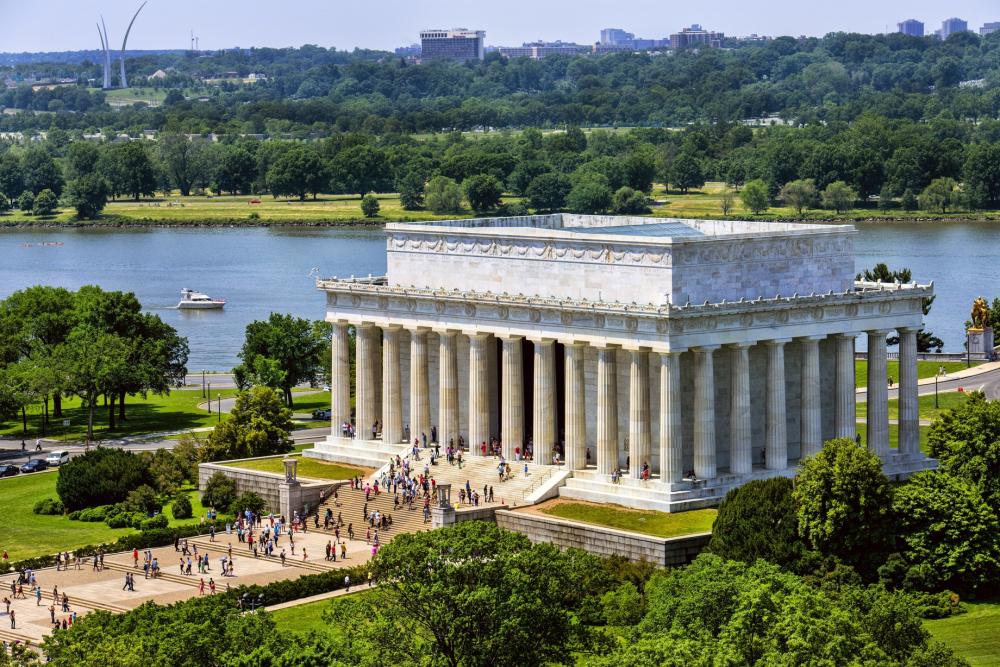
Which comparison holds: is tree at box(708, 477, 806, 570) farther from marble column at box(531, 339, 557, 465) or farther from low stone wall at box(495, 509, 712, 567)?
marble column at box(531, 339, 557, 465)

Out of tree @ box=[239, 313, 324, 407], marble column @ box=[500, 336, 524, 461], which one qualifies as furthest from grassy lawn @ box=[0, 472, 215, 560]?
tree @ box=[239, 313, 324, 407]

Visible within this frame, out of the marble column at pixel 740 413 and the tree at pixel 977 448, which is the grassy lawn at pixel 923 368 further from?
the marble column at pixel 740 413

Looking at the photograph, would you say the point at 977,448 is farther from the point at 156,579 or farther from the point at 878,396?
the point at 156,579

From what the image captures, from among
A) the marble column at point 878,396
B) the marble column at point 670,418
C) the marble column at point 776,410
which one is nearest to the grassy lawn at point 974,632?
the marble column at point 776,410

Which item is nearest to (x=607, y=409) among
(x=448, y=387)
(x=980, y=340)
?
(x=448, y=387)

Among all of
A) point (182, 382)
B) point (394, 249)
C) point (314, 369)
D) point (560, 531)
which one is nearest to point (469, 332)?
point (394, 249)

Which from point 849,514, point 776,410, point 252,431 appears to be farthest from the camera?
point 252,431
